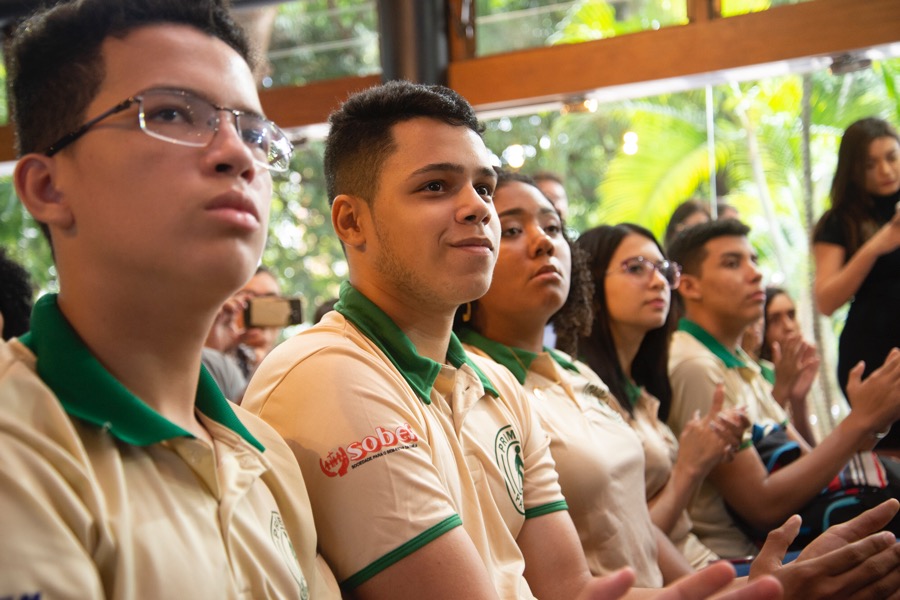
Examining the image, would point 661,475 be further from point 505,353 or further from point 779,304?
point 779,304

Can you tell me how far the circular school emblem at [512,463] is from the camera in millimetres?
1535

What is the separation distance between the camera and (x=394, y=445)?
1271mm

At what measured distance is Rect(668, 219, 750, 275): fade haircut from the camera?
3.14 meters

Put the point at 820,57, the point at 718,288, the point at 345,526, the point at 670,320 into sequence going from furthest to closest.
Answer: the point at 820,57 → the point at 718,288 → the point at 670,320 → the point at 345,526

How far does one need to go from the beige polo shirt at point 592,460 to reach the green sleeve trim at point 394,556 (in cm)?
73

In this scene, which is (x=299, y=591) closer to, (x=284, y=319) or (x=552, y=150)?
(x=284, y=319)

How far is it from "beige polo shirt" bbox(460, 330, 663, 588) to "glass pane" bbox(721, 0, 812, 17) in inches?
90.4

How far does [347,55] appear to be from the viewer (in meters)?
4.50

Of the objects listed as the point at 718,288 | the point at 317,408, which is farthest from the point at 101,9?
the point at 718,288

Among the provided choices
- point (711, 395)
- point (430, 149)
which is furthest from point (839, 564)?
point (711, 395)

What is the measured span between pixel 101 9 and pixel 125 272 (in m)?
0.32

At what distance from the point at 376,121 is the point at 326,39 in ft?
10.0

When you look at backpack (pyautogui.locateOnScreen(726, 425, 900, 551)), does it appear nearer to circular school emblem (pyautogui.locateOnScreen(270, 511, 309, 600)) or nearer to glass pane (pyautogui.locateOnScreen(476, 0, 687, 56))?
circular school emblem (pyautogui.locateOnScreen(270, 511, 309, 600))

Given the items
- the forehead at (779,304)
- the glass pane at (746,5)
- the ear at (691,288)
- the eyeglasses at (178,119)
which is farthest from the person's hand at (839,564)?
the glass pane at (746,5)
